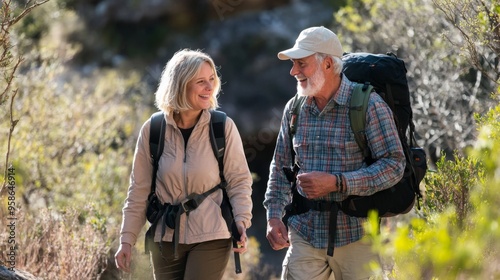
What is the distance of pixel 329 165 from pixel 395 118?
0.41 metres

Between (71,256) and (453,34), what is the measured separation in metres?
4.28

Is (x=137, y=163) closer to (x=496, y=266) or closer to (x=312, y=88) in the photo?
(x=312, y=88)

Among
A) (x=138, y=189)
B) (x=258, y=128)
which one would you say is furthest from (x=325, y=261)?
(x=258, y=128)

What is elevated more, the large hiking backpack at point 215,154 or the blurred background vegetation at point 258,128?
the large hiking backpack at point 215,154

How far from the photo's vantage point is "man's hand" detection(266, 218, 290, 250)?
4582 millimetres

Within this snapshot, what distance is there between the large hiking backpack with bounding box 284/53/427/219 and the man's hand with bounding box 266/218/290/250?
0.07 meters

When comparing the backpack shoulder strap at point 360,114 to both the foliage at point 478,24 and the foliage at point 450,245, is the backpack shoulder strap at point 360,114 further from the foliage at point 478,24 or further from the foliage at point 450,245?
the foliage at point 478,24

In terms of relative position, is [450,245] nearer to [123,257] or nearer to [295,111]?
[295,111]

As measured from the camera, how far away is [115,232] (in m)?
7.79

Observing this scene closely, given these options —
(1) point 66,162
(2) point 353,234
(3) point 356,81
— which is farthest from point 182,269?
(1) point 66,162

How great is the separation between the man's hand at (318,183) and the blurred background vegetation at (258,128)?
36 centimetres

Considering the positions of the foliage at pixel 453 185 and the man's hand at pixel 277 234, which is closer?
the man's hand at pixel 277 234

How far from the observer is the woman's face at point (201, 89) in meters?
4.76

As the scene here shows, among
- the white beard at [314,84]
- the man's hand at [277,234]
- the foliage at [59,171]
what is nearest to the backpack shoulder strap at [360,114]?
the white beard at [314,84]
